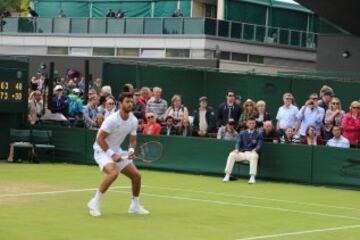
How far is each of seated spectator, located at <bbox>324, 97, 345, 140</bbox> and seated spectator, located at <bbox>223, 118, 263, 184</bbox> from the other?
65.1 inches

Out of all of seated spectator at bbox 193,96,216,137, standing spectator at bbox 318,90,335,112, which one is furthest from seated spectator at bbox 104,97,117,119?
standing spectator at bbox 318,90,335,112

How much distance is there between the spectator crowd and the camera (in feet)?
68.6

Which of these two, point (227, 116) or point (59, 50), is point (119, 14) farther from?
point (227, 116)

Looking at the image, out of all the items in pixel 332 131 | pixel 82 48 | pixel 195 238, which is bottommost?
pixel 195 238

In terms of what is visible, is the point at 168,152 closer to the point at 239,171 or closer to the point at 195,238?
the point at 239,171

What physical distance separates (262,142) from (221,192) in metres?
2.94

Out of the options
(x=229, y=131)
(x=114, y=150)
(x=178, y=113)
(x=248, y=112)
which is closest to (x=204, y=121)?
(x=178, y=113)

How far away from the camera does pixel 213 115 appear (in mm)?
23203

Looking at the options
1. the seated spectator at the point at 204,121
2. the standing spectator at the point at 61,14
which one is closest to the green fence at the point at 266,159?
the seated spectator at the point at 204,121

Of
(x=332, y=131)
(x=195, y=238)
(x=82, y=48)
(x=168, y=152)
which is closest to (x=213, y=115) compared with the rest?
(x=168, y=152)

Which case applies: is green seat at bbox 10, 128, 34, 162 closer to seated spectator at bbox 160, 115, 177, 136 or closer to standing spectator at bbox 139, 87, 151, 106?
standing spectator at bbox 139, 87, 151, 106

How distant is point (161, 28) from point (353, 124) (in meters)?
25.2

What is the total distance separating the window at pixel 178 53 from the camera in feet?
145

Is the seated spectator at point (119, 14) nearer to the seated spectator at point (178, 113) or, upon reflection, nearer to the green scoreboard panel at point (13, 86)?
the green scoreboard panel at point (13, 86)
